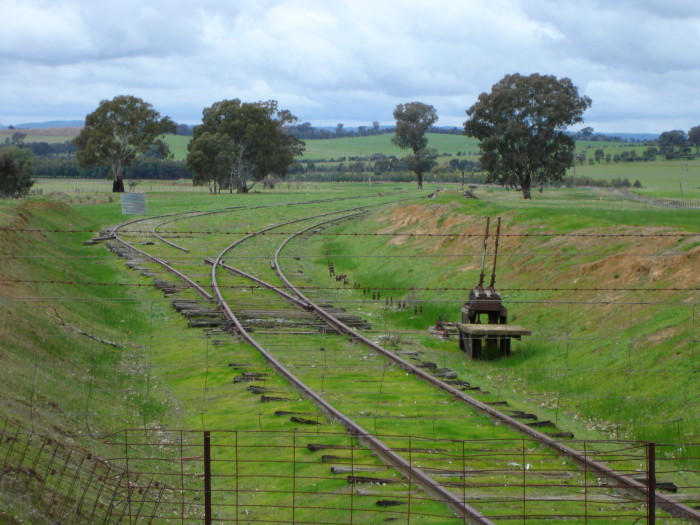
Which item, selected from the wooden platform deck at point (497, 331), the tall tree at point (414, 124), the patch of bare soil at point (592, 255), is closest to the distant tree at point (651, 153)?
the tall tree at point (414, 124)

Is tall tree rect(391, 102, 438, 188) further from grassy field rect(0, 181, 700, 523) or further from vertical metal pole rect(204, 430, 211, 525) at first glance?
vertical metal pole rect(204, 430, 211, 525)

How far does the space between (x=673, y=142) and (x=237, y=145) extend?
11182 cm

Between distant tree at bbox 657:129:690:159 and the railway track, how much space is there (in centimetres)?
15694

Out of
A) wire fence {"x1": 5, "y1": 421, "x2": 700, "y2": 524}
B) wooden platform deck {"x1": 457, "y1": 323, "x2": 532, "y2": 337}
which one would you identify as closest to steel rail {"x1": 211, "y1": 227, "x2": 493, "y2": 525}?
wire fence {"x1": 5, "y1": 421, "x2": 700, "y2": 524}

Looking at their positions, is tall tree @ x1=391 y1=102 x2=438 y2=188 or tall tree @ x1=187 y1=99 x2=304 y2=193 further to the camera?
tall tree @ x1=391 y1=102 x2=438 y2=188

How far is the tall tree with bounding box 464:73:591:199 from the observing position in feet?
226

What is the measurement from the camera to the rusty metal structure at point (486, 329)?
2091cm

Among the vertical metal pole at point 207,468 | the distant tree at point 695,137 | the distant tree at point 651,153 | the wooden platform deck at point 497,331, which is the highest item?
the distant tree at point 695,137

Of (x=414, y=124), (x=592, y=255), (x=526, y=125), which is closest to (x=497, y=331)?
(x=592, y=255)

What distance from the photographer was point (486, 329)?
825 inches

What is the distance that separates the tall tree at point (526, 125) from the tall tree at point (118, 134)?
40567 mm

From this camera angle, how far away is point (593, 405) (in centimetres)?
1683

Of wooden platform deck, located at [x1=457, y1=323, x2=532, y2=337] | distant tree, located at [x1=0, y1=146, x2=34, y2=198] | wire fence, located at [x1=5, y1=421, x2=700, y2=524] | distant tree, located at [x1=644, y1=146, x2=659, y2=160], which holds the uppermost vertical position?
distant tree, located at [x1=644, y1=146, x2=659, y2=160]

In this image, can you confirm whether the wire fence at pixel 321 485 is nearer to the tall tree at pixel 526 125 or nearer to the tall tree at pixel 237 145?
the tall tree at pixel 526 125
